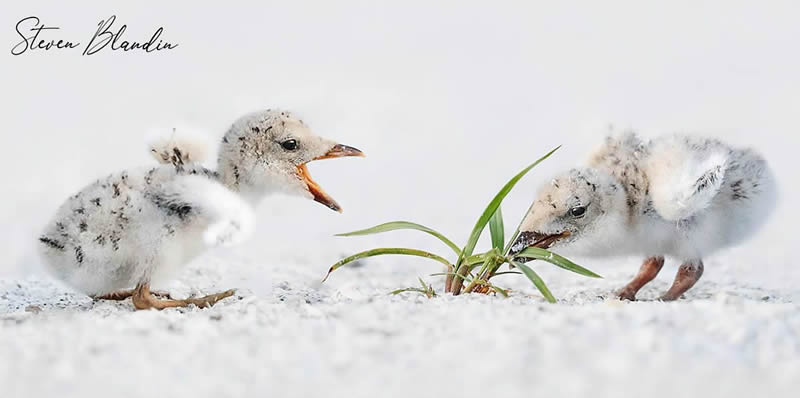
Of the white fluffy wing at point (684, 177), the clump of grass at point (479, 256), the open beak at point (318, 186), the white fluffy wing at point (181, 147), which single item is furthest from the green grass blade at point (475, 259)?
the white fluffy wing at point (181, 147)

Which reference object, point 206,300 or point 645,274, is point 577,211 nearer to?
point 645,274

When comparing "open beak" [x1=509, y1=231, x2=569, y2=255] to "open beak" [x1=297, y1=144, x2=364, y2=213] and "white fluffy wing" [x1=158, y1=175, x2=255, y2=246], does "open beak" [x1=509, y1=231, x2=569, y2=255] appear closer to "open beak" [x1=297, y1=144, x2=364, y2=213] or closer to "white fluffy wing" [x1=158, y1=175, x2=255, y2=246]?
"open beak" [x1=297, y1=144, x2=364, y2=213]

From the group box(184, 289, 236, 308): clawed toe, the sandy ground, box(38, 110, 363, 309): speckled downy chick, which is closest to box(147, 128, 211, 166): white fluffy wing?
box(38, 110, 363, 309): speckled downy chick

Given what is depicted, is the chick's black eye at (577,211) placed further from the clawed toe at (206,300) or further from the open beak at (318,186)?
the clawed toe at (206,300)

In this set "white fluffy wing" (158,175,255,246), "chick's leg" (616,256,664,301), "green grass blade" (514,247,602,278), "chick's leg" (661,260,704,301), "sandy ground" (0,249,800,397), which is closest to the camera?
"sandy ground" (0,249,800,397)

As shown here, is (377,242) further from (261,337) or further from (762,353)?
(762,353)

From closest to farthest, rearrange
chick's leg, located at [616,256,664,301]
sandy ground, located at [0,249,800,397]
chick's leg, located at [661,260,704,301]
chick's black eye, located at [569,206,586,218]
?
1. sandy ground, located at [0,249,800,397]
2. chick's black eye, located at [569,206,586,218]
3. chick's leg, located at [661,260,704,301]
4. chick's leg, located at [616,256,664,301]

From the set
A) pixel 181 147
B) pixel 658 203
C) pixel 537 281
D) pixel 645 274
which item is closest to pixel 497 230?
pixel 537 281
